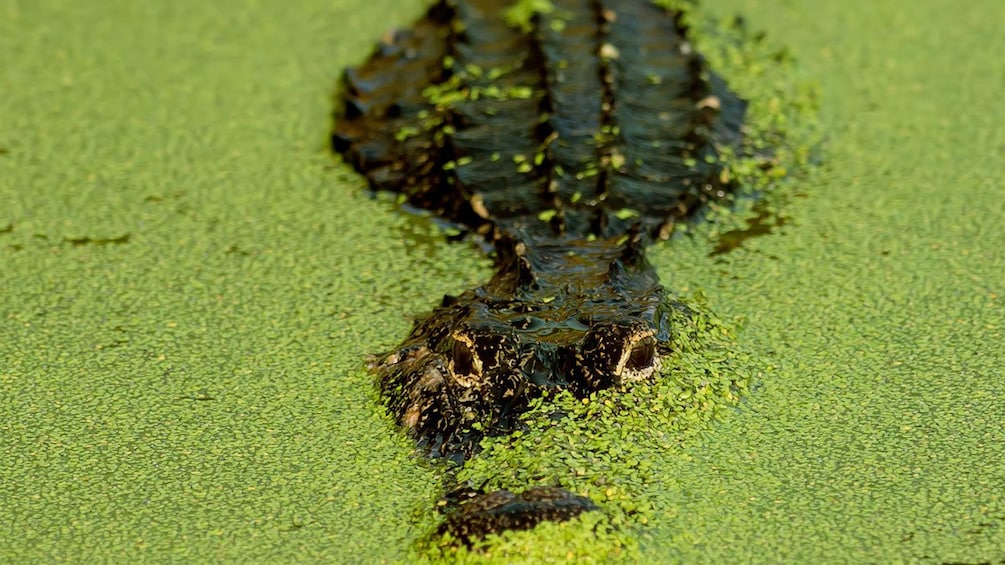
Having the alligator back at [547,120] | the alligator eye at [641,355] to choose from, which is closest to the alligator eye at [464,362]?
the alligator eye at [641,355]

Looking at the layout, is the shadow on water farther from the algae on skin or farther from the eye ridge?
the eye ridge

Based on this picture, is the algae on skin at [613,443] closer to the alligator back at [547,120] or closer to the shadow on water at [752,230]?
the shadow on water at [752,230]

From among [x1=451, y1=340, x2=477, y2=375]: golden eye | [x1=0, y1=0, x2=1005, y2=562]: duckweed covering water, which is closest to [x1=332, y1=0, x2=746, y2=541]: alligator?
[x1=451, y1=340, x2=477, y2=375]: golden eye

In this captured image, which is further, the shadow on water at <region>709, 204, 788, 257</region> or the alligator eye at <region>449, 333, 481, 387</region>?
the shadow on water at <region>709, 204, 788, 257</region>

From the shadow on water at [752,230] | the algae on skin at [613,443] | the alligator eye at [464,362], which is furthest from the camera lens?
the shadow on water at [752,230]

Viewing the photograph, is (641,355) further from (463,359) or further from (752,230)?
(752,230)

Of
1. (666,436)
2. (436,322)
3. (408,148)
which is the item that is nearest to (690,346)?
(666,436)

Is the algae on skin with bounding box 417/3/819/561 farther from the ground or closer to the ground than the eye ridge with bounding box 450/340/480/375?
closer to the ground
